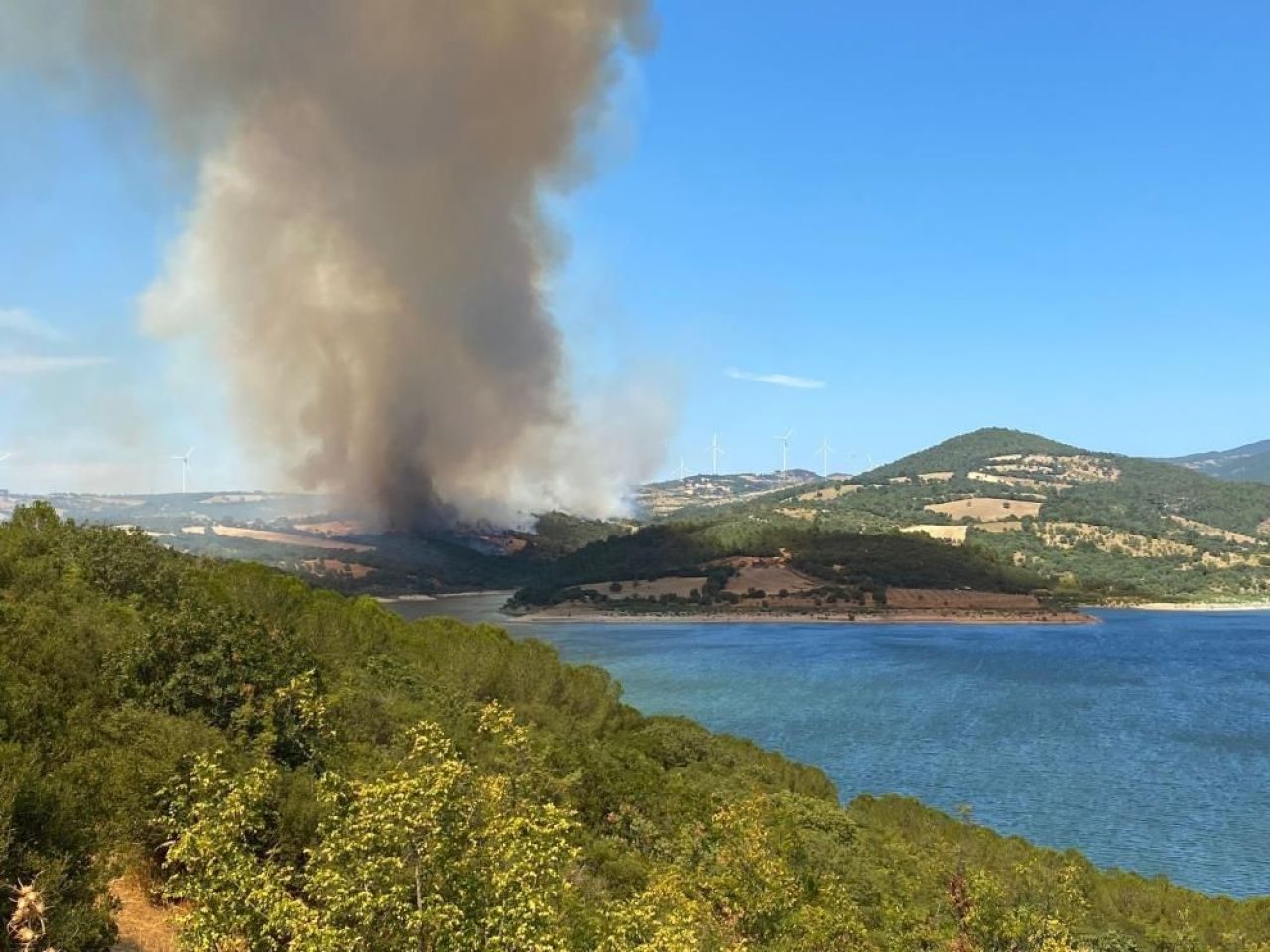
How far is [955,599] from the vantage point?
186m

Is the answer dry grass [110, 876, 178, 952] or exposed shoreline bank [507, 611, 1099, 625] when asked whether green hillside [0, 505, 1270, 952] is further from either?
exposed shoreline bank [507, 611, 1099, 625]

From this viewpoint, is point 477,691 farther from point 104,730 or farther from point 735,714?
point 735,714

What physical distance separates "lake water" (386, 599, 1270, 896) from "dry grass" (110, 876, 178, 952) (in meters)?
43.9

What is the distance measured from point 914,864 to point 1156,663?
100291mm

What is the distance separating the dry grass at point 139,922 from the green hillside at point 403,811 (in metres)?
0.38

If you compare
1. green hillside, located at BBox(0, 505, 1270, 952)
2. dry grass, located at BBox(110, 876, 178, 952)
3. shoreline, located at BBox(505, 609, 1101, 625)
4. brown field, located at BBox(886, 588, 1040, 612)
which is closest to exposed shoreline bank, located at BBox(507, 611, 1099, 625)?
shoreline, located at BBox(505, 609, 1101, 625)

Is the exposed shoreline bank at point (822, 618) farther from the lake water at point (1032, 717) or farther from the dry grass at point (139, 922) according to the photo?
the dry grass at point (139, 922)

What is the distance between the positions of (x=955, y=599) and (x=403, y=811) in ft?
622

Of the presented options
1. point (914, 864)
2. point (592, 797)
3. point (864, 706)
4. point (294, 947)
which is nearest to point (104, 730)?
point (294, 947)

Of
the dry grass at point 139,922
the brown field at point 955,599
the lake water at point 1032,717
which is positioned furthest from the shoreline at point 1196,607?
the dry grass at point 139,922

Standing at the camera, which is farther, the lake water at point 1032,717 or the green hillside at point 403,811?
the lake water at point 1032,717

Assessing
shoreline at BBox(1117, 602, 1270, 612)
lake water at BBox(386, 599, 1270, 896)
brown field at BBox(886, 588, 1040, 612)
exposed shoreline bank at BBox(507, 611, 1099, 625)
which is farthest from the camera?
shoreline at BBox(1117, 602, 1270, 612)

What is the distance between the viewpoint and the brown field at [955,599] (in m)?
182

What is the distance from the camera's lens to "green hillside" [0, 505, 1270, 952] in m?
9.62
